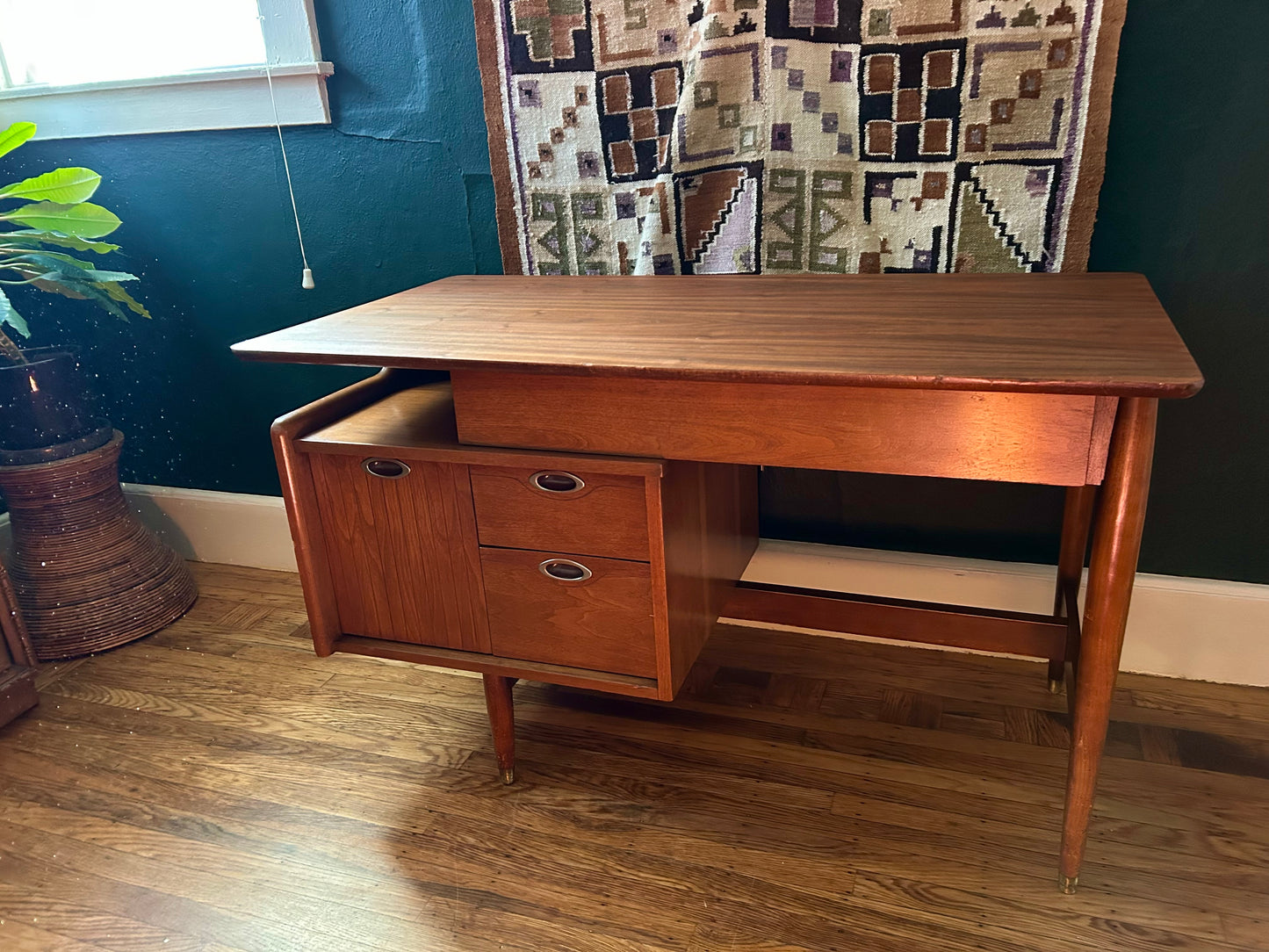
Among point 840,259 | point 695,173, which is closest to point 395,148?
point 695,173

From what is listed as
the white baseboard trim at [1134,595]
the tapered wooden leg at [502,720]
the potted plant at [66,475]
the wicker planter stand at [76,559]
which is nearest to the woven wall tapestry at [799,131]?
the white baseboard trim at [1134,595]

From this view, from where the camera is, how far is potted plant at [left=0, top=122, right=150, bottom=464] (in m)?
1.93

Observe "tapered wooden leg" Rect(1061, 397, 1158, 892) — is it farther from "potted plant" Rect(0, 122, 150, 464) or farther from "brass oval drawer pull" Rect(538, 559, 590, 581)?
"potted plant" Rect(0, 122, 150, 464)

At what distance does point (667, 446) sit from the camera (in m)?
1.23

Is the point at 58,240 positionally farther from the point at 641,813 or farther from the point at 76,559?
the point at 641,813

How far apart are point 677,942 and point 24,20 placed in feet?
8.03

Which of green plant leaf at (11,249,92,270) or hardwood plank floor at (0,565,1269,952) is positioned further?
green plant leaf at (11,249,92,270)

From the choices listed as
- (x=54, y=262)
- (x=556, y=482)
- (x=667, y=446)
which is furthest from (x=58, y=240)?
(x=667, y=446)

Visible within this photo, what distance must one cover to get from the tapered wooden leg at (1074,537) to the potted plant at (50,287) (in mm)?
1870

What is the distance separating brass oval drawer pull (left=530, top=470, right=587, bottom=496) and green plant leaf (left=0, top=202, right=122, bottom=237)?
1228 millimetres

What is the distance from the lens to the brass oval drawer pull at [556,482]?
1.29m

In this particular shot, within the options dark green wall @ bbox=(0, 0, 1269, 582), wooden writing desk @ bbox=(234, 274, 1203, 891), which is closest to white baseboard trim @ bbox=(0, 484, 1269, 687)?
dark green wall @ bbox=(0, 0, 1269, 582)

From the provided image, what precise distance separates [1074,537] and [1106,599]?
21.2 inches

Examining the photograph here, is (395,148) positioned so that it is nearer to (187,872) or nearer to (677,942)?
(187,872)
